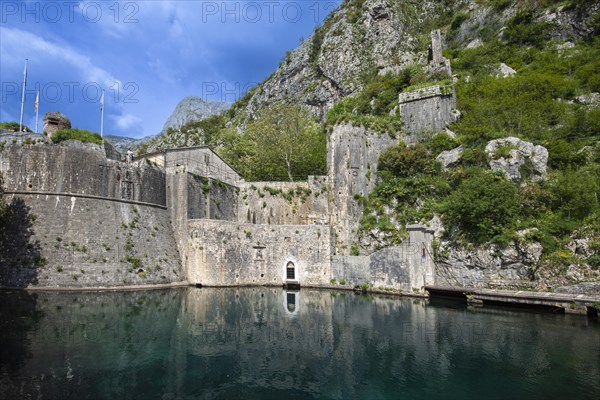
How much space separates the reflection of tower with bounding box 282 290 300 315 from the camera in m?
19.0

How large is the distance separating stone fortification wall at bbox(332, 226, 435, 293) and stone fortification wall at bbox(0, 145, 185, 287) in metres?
14.0

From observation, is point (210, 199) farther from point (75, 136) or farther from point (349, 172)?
point (349, 172)

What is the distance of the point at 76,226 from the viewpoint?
22812 millimetres

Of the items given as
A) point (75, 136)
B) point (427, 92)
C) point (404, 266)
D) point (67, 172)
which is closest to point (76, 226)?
point (67, 172)

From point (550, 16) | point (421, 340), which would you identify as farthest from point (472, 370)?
point (550, 16)

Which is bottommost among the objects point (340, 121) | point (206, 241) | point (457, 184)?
point (206, 241)

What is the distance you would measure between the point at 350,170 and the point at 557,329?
19.1 m

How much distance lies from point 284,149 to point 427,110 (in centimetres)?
1548

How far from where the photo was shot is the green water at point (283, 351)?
9.09 metres

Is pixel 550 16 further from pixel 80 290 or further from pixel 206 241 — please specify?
pixel 80 290

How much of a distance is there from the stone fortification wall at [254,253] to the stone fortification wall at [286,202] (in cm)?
418

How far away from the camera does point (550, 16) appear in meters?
42.4

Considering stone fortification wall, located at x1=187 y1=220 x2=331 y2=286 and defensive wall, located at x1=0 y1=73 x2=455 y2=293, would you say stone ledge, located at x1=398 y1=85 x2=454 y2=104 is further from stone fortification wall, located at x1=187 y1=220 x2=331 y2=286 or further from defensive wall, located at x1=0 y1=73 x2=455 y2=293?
stone fortification wall, located at x1=187 y1=220 x2=331 y2=286

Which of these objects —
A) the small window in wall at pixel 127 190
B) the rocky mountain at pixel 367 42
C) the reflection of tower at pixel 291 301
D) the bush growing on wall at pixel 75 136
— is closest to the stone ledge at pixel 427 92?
the rocky mountain at pixel 367 42
